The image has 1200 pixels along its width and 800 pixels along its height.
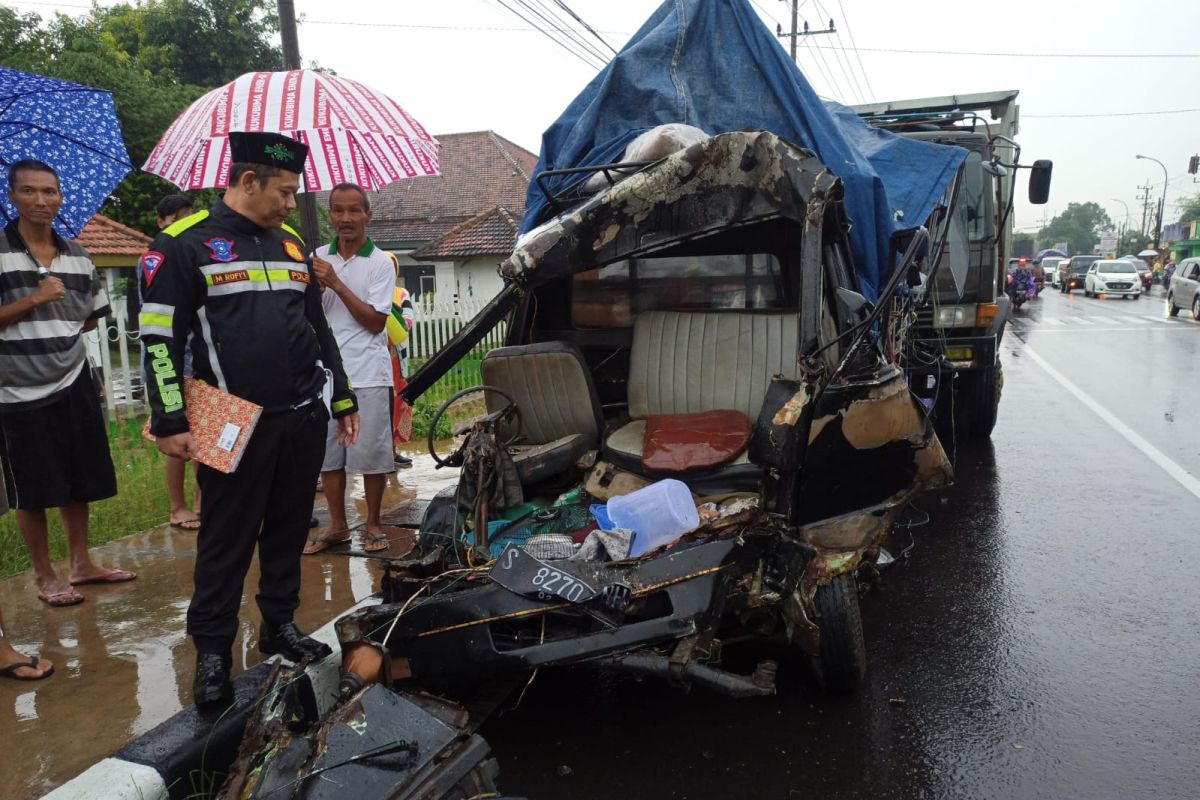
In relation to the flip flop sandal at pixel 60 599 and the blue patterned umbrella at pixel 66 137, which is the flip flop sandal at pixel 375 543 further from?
the blue patterned umbrella at pixel 66 137

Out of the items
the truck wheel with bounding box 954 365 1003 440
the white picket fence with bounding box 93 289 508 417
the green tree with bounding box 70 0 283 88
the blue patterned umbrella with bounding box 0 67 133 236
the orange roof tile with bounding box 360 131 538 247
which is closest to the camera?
the blue patterned umbrella with bounding box 0 67 133 236

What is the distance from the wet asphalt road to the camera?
9.43ft

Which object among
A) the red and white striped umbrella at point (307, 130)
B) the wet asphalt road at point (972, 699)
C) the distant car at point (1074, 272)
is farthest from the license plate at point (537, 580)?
the distant car at point (1074, 272)

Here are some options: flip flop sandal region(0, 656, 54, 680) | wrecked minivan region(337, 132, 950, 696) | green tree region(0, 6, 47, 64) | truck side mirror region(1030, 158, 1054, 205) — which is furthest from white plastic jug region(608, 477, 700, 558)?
green tree region(0, 6, 47, 64)

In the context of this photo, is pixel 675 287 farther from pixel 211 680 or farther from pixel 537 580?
pixel 211 680

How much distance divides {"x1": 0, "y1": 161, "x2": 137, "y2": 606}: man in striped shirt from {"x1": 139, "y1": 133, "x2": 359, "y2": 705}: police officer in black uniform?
1039mm

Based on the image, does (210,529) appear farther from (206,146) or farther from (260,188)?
(206,146)

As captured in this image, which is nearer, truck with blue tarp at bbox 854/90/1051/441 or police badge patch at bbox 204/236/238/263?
police badge patch at bbox 204/236/238/263

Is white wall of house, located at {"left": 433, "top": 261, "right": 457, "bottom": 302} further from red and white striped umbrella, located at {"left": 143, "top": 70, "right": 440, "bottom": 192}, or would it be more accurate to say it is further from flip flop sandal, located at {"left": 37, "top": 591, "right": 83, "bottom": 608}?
flip flop sandal, located at {"left": 37, "top": 591, "right": 83, "bottom": 608}

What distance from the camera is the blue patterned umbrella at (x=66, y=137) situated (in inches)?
153

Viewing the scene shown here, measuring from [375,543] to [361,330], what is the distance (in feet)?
4.07

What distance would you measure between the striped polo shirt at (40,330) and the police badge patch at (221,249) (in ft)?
4.44

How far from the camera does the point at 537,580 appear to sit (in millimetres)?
2871

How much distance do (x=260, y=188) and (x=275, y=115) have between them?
4.83ft
